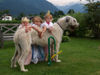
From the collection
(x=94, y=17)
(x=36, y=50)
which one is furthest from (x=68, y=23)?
(x=94, y=17)

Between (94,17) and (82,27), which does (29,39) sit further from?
(82,27)

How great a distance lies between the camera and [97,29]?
1691 centimetres

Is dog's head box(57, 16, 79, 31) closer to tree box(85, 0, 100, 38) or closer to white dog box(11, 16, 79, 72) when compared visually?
white dog box(11, 16, 79, 72)

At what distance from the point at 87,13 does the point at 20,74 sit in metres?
13.8

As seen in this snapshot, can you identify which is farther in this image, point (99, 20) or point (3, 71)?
point (99, 20)

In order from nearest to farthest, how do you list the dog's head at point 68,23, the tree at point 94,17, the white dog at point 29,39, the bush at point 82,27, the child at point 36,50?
the white dog at point 29,39
the dog's head at point 68,23
the child at point 36,50
the tree at point 94,17
the bush at point 82,27

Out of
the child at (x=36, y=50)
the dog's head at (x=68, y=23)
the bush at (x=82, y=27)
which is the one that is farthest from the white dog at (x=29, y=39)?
the bush at (x=82, y=27)

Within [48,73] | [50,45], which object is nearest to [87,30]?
[50,45]

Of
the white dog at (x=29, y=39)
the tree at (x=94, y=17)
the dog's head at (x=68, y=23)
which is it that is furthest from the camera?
the tree at (x=94, y=17)

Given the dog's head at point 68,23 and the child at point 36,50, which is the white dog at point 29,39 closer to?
the dog's head at point 68,23

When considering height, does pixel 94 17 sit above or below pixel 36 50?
above

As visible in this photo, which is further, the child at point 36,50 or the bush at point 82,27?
the bush at point 82,27

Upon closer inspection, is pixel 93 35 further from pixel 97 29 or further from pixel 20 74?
pixel 20 74

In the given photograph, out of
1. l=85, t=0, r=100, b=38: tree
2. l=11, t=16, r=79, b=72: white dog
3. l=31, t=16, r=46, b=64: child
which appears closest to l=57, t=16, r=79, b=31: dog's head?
l=11, t=16, r=79, b=72: white dog
